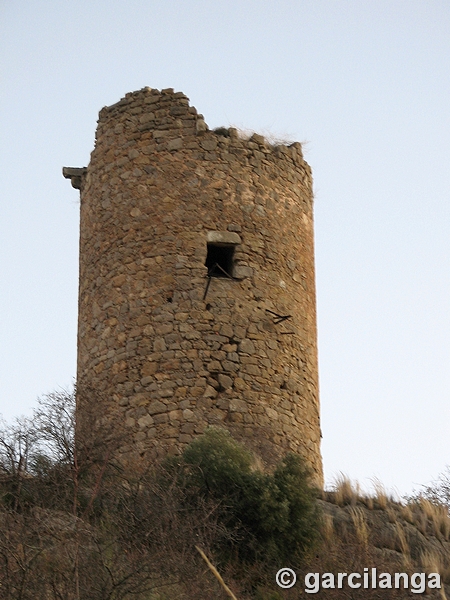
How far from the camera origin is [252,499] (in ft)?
43.7

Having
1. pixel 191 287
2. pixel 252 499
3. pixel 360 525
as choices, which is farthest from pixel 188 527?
pixel 191 287

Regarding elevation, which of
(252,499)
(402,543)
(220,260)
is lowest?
(402,543)

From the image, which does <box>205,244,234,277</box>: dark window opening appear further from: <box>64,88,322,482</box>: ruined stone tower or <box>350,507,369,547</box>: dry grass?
<box>350,507,369,547</box>: dry grass

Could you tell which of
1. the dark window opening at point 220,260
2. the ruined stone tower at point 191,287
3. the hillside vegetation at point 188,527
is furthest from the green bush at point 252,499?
the dark window opening at point 220,260

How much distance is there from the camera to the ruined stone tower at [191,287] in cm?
1502

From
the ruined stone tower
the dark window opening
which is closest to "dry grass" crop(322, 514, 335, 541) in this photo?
the ruined stone tower

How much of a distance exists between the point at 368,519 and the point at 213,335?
9.07ft

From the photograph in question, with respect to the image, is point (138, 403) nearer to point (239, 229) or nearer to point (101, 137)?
point (239, 229)

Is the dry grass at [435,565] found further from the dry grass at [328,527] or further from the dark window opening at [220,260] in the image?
the dark window opening at [220,260]

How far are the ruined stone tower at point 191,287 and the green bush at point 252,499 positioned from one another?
1030mm

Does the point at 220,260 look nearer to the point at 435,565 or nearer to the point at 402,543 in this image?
the point at 402,543

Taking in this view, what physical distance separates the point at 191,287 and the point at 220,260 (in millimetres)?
635

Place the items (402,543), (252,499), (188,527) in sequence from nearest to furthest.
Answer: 1. (188,527)
2. (252,499)
3. (402,543)

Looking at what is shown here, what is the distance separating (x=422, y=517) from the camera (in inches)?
569
